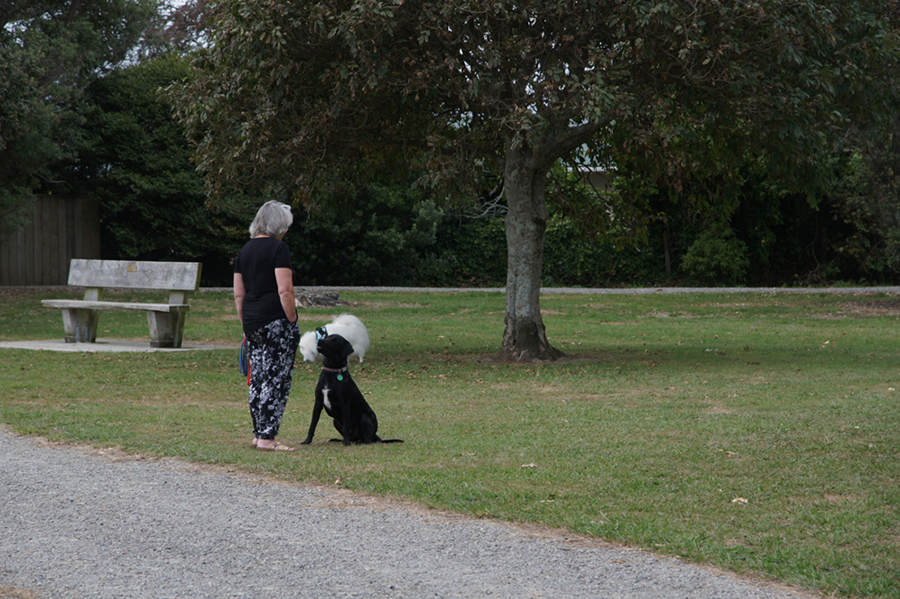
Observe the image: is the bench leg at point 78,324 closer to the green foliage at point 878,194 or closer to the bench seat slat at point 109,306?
the bench seat slat at point 109,306

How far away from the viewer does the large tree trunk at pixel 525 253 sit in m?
12.5

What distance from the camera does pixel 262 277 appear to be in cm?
643

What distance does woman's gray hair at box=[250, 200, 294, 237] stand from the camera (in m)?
6.45

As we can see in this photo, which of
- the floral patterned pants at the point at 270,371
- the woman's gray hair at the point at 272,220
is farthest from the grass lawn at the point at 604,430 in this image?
the woman's gray hair at the point at 272,220

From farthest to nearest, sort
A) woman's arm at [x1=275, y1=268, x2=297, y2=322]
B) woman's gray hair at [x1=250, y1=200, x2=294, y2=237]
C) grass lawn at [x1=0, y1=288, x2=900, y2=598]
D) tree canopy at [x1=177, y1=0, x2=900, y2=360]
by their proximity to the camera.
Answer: tree canopy at [x1=177, y1=0, x2=900, y2=360] < woman's gray hair at [x1=250, y1=200, x2=294, y2=237] < woman's arm at [x1=275, y1=268, x2=297, y2=322] < grass lawn at [x1=0, y1=288, x2=900, y2=598]

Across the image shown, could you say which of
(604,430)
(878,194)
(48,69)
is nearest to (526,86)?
(604,430)

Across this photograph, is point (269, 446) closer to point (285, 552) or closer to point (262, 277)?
point (262, 277)

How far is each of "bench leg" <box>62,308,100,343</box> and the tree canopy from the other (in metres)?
3.43

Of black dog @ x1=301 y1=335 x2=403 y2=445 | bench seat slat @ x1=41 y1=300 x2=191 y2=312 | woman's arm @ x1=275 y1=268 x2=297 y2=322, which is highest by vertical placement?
woman's arm @ x1=275 y1=268 x2=297 y2=322

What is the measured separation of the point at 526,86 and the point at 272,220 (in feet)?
19.2

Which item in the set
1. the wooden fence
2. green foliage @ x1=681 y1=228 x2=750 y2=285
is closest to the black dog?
the wooden fence

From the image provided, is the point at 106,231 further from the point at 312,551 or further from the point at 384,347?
the point at 312,551

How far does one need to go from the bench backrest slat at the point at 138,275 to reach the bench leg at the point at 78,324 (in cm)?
56

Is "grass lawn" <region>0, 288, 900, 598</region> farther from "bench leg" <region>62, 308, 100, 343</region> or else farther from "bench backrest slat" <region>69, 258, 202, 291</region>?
"bench leg" <region>62, 308, 100, 343</region>
